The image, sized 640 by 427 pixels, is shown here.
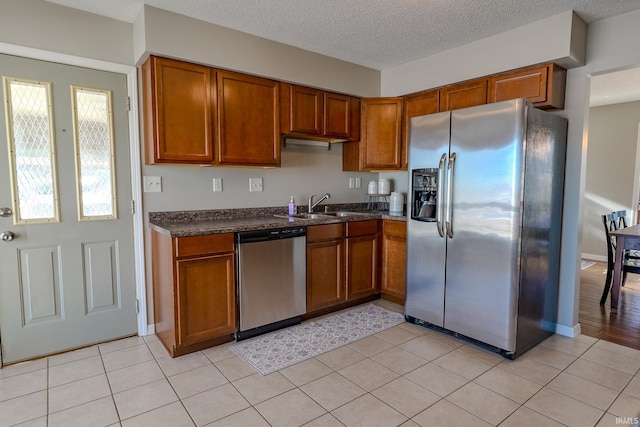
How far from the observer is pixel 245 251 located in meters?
2.66

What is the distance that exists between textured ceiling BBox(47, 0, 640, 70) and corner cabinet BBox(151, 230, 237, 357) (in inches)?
64.3

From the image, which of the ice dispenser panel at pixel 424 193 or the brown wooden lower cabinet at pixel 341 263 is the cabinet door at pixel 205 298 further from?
the ice dispenser panel at pixel 424 193

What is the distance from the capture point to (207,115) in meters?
2.77

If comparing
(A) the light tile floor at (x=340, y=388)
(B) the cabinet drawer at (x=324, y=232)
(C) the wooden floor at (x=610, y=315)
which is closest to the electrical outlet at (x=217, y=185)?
(B) the cabinet drawer at (x=324, y=232)

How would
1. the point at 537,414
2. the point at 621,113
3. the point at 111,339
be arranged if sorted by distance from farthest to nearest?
the point at 621,113, the point at 111,339, the point at 537,414

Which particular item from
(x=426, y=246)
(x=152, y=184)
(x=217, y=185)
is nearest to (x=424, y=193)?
(x=426, y=246)

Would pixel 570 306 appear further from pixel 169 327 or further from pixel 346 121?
pixel 169 327

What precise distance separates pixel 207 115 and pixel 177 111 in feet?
0.73

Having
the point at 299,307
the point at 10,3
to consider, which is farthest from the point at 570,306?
the point at 10,3

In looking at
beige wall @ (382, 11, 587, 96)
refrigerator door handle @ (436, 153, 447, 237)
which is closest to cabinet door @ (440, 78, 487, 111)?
beige wall @ (382, 11, 587, 96)

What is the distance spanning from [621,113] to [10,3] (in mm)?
7146

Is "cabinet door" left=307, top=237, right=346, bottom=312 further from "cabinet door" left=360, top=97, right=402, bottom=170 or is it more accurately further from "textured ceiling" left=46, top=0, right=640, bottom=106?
"textured ceiling" left=46, top=0, right=640, bottom=106

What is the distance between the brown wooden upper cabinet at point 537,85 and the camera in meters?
2.69

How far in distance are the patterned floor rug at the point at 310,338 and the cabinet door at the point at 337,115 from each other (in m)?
1.81
